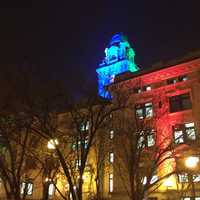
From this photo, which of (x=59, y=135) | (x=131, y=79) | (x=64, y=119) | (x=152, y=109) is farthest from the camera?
(x=131, y=79)

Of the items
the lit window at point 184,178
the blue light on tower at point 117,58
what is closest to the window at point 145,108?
the lit window at point 184,178

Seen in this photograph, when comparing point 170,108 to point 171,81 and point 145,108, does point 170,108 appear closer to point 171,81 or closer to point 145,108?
point 145,108

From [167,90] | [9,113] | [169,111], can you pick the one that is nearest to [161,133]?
[169,111]

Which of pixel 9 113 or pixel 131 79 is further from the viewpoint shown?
pixel 131 79

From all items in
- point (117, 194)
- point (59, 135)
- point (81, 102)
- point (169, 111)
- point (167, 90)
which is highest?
point (167, 90)

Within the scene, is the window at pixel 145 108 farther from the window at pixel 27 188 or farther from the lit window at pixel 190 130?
the window at pixel 27 188

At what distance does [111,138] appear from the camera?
3244 centimetres

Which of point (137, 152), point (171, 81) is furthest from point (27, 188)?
point (171, 81)

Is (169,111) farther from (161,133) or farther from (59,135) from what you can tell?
(59,135)

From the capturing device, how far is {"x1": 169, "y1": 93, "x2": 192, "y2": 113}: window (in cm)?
3562

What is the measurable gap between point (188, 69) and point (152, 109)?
644 centimetres

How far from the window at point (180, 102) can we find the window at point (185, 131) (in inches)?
84.1

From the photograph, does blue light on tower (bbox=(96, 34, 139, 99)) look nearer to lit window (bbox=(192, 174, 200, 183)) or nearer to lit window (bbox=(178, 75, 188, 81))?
lit window (bbox=(178, 75, 188, 81))

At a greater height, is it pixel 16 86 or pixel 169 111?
pixel 169 111
